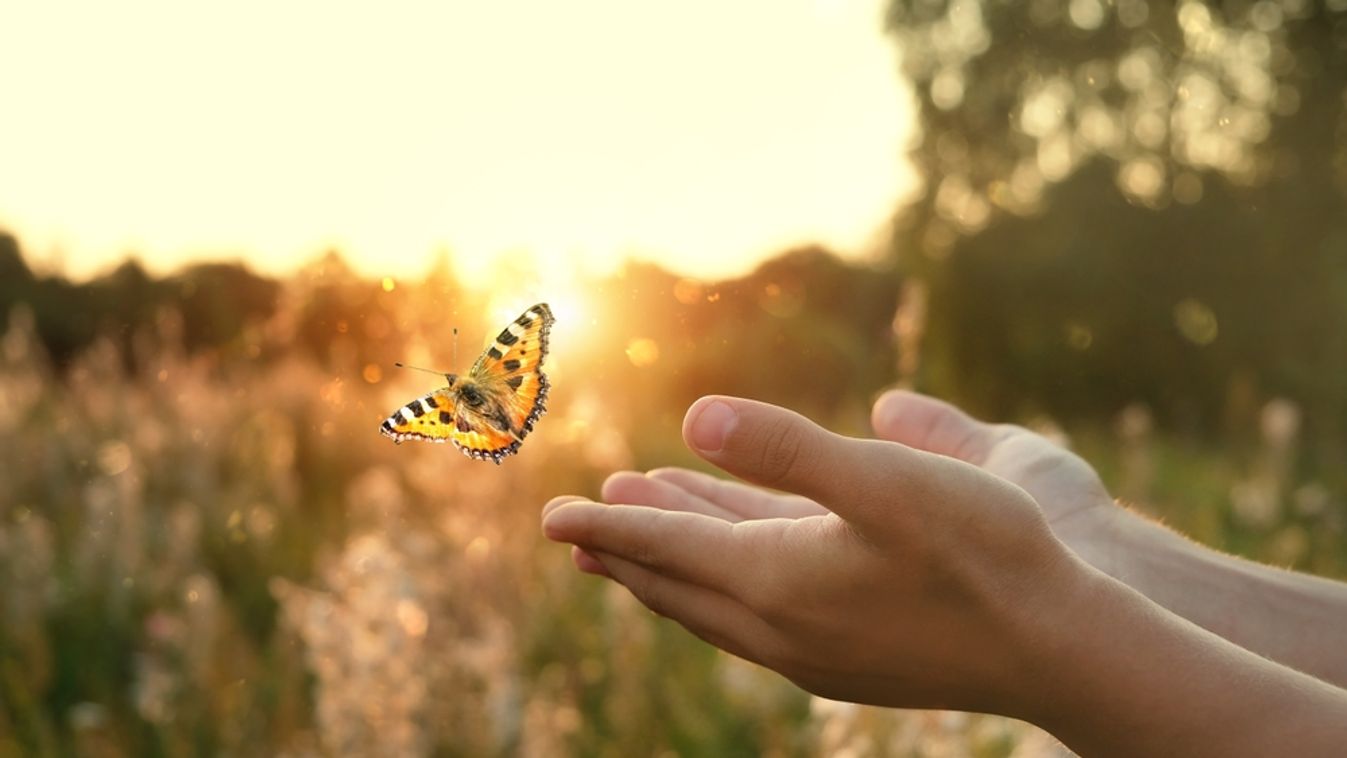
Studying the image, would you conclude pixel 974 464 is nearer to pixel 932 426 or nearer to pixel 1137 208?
pixel 932 426

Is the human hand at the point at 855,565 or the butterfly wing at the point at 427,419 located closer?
the human hand at the point at 855,565

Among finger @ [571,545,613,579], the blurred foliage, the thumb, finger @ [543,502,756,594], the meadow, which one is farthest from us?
the blurred foliage

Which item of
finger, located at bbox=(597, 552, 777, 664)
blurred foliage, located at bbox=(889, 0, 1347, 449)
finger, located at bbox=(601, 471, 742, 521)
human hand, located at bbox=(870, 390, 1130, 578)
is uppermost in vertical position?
blurred foliage, located at bbox=(889, 0, 1347, 449)

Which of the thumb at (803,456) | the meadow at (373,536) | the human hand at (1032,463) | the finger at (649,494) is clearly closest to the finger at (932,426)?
the human hand at (1032,463)

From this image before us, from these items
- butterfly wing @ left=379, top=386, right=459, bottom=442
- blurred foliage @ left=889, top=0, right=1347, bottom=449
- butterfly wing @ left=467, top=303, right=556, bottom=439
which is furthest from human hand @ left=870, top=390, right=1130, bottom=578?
blurred foliage @ left=889, top=0, right=1347, bottom=449

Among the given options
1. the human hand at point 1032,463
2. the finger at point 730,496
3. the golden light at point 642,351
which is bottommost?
the finger at point 730,496

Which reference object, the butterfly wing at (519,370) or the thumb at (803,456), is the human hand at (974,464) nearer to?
the butterfly wing at (519,370)

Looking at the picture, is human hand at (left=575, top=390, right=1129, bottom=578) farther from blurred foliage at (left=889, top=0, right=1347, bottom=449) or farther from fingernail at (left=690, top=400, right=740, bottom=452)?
blurred foliage at (left=889, top=0, right=1347, bottom=449)

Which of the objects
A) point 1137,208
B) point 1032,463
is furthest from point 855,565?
point 1137,208
